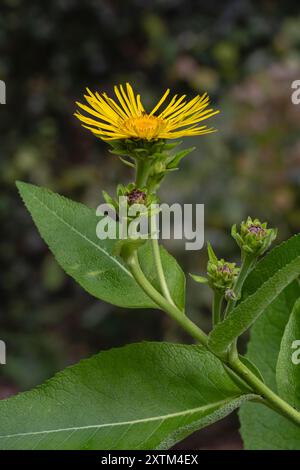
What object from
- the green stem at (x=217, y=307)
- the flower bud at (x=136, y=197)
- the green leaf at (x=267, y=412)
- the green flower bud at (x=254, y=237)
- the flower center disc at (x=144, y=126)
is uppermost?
the flower center disc at (x=144, y=126)

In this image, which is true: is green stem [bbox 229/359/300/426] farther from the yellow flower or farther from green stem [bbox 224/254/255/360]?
the yellow flower

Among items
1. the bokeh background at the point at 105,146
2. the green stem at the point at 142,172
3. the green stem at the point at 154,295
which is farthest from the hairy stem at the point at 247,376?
the bokeh background at the point at 105,146

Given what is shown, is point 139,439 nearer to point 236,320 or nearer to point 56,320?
point 236,320

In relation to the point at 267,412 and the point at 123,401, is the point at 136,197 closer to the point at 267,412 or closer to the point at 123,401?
the point at 123,401

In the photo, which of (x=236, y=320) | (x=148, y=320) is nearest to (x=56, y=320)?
(x=148, y=320)

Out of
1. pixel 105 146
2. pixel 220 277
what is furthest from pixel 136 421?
pixel 105 146

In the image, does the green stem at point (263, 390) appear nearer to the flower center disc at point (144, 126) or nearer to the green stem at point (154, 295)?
the green stem at point (154, 295)
